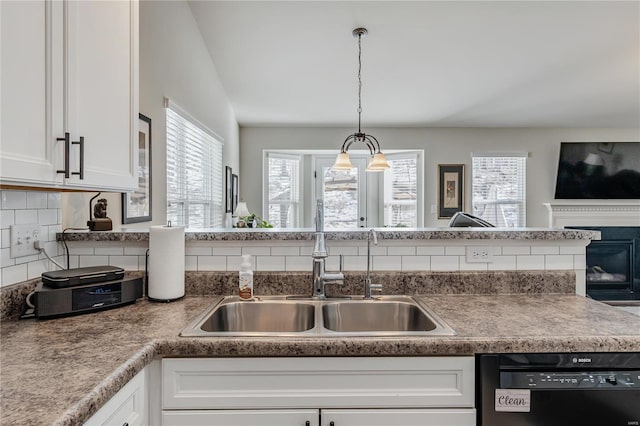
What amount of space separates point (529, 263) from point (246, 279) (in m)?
1.22

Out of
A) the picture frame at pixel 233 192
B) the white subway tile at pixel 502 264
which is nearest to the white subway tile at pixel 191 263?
the white subway tile at pixel 502 264

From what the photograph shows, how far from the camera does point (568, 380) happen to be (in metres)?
0.99

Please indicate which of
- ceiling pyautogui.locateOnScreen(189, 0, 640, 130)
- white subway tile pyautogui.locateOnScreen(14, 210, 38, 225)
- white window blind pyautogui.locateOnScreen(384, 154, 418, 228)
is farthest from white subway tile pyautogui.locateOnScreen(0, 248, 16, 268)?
white window blind pyautogui.locateOnScreen(384, 154, 418, 228)

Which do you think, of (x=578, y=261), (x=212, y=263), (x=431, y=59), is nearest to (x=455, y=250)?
(x=578, y=261)

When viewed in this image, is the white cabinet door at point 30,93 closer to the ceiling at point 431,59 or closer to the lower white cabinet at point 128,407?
the lower white cabinet at point 128,407

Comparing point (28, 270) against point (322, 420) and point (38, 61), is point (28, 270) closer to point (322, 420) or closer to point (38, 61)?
point (38, 61)

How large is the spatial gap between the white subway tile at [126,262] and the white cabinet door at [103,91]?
0.36 m

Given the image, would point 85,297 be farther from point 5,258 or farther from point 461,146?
point 461,146

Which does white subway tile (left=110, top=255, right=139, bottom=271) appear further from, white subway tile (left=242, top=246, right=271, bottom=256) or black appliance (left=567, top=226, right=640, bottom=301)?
black appliance (left=567, top=226, right=640, bottom=301)

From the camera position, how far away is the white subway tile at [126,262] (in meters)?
1.50

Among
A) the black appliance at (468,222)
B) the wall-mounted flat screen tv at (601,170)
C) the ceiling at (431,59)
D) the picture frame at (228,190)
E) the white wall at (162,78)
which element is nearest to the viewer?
the white wall at (162,78)

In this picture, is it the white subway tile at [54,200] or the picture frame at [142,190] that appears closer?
the white subway tile at [54,200]

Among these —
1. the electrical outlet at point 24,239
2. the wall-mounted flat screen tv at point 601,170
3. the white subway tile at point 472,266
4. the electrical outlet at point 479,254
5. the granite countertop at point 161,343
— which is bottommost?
the granite countertop at point 161,343

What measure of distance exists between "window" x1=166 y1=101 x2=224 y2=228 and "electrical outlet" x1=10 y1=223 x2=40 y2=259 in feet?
4.05
